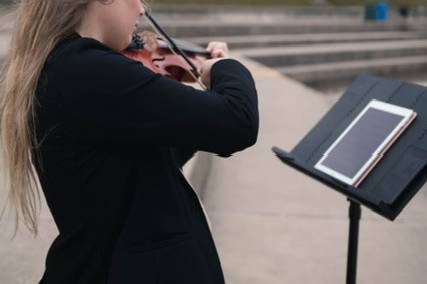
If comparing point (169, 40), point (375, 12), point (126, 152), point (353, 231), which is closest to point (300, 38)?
point (375, 12)

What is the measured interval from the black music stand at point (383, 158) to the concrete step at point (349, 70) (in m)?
7.45

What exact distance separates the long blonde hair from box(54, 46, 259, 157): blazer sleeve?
0.07 meters

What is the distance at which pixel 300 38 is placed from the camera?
11602mm

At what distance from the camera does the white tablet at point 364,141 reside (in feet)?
5.45

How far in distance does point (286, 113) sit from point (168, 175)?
4.49 meters

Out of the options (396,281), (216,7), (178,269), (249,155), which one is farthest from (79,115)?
(216,7)

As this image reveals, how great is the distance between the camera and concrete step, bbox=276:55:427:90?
9.67 m

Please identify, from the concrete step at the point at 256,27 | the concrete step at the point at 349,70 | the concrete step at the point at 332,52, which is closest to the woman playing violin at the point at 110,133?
the concrete step at the point at 332,52

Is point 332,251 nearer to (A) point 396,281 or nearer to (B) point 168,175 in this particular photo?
(A) point 396,281

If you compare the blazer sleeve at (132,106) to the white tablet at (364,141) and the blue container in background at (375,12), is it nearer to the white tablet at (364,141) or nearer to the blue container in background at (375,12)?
the white tablet at (364,141)

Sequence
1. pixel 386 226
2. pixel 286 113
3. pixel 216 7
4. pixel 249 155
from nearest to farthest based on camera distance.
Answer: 1. pixel 386 226
2. pixel 249 155
3. pixel 286 113
4. pixel 216 7

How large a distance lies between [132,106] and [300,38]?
1090cm

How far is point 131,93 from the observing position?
1.05m

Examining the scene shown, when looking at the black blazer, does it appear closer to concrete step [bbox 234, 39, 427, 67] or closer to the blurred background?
the blurred background
